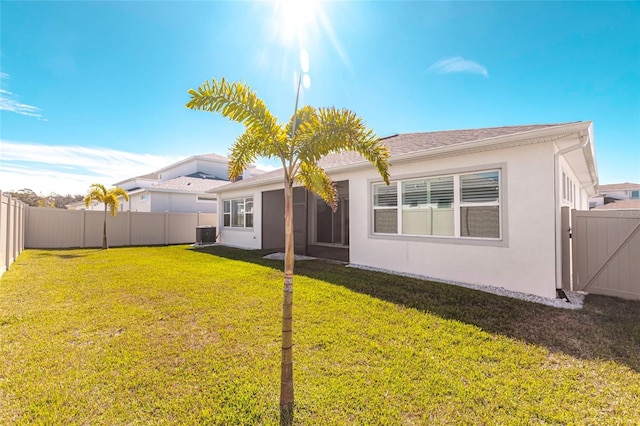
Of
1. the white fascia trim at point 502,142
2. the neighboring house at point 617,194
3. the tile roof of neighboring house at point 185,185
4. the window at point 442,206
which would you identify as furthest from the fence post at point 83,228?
the neighboring house at point 617,194

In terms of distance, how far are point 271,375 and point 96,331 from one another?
2977mm

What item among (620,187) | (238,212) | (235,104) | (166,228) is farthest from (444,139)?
(620,187)

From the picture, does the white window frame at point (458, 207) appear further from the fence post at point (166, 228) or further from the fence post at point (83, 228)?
the fence post at point (83, 228)

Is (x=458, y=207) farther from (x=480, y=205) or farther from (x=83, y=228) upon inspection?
(x=83, y=228)

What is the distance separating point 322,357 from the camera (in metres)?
3.38

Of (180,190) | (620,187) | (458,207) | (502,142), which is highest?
(620,187)

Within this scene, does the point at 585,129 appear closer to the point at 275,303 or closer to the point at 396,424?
the point at 396,424

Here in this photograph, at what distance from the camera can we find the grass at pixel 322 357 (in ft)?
8.11

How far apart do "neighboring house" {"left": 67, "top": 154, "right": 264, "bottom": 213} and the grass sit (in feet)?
40.9

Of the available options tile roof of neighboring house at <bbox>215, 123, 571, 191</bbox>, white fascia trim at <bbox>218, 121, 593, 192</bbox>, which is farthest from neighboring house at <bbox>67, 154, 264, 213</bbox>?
white fascia trim at <bbox>218, 121, 593, 192</bbox>

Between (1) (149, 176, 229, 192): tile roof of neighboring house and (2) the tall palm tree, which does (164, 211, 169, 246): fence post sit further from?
(2) the tall palm tree

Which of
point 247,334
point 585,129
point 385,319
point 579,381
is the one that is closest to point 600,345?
point 579,381

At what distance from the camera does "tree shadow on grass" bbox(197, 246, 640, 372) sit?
3.71 m

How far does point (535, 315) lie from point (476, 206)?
8.81 feet
